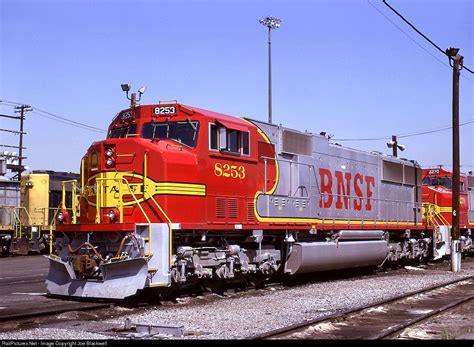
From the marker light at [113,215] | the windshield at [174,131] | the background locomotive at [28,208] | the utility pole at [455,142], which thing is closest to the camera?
the marker light at [113,215]

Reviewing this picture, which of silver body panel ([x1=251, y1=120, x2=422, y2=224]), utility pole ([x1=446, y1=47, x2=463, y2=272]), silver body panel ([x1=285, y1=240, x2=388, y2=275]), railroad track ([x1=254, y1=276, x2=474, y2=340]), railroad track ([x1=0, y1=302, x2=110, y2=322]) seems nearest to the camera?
railroad track ([x1=254, y1=276, x2=474, y2=340])

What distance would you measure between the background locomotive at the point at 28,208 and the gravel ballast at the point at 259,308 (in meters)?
15.7

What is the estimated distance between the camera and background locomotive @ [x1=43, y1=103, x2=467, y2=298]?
1187 cm

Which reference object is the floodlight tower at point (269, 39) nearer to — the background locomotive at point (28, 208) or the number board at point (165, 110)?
the background locomotive at point (28, 208)

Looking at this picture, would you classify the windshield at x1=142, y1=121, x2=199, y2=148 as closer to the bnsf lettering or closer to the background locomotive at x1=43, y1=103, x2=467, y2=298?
the background locomotive at x1=43, y1=103, x2=467, y2=298

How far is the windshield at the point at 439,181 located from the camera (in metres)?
28.7

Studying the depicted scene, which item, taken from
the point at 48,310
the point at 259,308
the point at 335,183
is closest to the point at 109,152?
the point at 48,310

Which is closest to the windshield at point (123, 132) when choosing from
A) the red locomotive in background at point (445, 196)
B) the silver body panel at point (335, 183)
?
the silver body panel at point (335, 183)

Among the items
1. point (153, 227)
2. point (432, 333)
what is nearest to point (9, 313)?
point (153, 227)

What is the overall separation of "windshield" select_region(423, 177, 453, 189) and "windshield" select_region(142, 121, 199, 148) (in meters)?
18.5

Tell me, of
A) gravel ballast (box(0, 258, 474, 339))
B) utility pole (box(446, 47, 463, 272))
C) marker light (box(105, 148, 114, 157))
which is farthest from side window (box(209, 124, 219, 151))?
utility pole (box(446, 47, 463, 272))

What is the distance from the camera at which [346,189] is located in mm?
18828

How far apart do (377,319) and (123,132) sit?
6742 millimetres

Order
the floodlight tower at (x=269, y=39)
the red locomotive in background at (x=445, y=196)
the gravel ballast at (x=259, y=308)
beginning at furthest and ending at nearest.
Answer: the floodlight tower at (x=269, y=39)
the red locomotive in background at (x=445, y=196)
the gravel ballast at (x=259, y=308)
